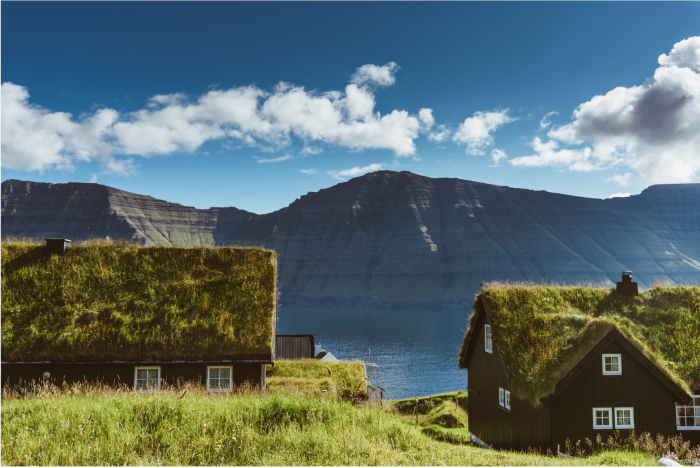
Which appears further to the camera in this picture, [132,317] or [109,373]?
[132,317]

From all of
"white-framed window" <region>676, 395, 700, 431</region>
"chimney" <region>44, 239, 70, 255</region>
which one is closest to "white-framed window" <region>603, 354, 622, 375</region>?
"white-framed window" <region>676, 395, 700, 431</region>

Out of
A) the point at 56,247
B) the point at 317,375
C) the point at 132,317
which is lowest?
the point at 317,375

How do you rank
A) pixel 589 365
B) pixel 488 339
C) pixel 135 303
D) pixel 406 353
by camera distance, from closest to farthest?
pixel 589 365 < pixel 135 303 < pixel 488 339 < pixel 406 353

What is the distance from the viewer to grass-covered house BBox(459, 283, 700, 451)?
20562mm

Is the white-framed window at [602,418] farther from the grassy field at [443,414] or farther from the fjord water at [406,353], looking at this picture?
the fjord water at [406,353]

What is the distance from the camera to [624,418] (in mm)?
20703

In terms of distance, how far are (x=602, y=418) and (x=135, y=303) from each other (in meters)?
23.4

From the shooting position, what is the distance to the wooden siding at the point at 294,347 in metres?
46.3

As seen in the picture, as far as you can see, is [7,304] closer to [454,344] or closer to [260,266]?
[260,266]

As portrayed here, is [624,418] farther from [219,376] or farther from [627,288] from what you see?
[219,376]

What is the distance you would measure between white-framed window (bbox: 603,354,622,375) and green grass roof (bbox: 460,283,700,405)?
1.02m

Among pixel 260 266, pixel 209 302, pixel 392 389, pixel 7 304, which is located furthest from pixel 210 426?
pixel 392 389

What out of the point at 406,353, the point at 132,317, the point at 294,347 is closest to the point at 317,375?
the point at 132,317

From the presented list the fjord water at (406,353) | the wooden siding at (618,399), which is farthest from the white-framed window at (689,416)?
the fjord water at (406,353)
